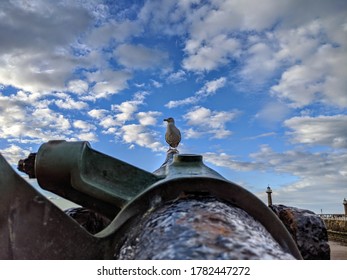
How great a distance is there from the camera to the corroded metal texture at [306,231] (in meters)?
2.15

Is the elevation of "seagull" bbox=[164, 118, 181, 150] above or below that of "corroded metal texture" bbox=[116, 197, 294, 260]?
above

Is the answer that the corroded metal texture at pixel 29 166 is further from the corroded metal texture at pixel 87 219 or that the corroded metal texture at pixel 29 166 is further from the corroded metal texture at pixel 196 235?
the corroded metal texture at pixel 196 235

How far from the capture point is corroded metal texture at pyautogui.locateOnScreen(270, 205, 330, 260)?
215 centimetres

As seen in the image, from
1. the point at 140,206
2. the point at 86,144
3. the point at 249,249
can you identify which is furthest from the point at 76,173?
the point at 249,249

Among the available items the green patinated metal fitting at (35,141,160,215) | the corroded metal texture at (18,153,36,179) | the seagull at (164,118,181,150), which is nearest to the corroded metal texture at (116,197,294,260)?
the green patinated metal fitting at (35,141,160,215)

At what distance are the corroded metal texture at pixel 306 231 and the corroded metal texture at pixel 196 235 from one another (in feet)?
2.56

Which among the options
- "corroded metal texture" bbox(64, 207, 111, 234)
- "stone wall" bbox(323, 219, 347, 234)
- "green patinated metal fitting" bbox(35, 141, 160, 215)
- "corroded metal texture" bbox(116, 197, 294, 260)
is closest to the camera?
"corroded metal texture" bbox(116, 197, 294, 260)

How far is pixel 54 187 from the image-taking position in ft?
6.40

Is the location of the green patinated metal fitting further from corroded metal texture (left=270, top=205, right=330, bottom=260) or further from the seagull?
the seagull

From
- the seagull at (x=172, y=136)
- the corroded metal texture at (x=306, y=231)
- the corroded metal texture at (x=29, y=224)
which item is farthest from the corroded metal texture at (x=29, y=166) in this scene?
the seagull at (x=172, y=136)

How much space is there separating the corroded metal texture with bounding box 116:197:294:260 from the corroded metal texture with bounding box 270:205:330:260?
0.78 m

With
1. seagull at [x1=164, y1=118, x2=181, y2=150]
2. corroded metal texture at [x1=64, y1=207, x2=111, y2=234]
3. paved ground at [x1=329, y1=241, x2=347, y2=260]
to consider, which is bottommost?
paved ground at [x1=329, y1=241, x2=347, y2=260]

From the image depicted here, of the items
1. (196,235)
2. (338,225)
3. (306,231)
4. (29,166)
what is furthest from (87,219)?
(338,225)

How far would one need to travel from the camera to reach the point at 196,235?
1.04 m
